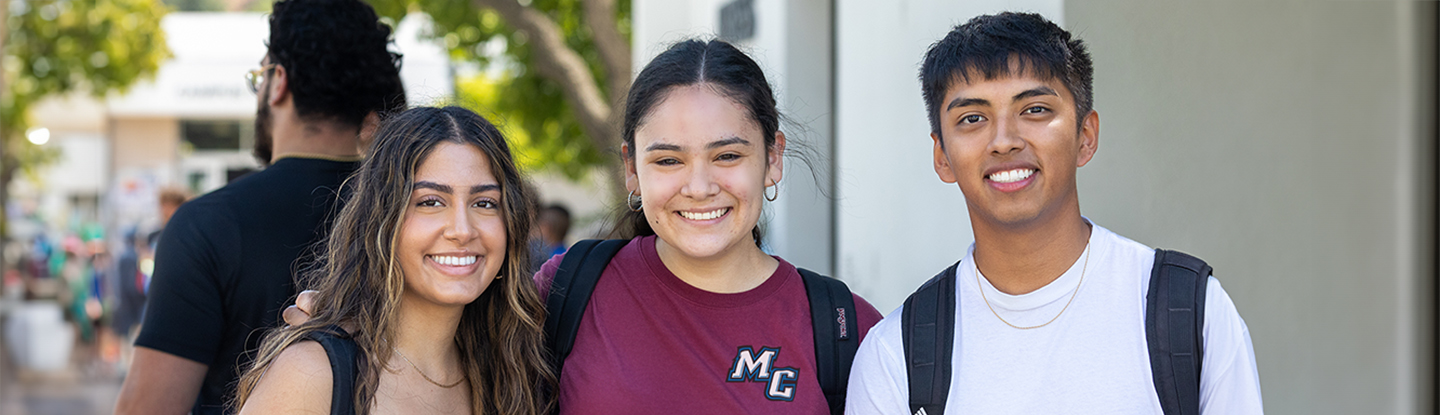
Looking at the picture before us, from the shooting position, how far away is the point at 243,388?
2.20 metres

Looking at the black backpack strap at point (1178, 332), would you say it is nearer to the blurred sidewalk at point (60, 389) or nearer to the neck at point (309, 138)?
the neck at point (309, 138)

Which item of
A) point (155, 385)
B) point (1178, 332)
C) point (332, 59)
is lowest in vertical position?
point (155, 385)

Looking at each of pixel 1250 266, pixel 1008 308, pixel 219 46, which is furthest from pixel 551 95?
pixel 1008 308

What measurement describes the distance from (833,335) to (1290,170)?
1.81 metres

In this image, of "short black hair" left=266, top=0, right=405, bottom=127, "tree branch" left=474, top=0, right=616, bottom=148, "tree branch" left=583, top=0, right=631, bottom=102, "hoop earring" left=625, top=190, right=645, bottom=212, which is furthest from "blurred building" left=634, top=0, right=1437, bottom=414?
"tree branch" left=474, top=0, right=616, bottom=148

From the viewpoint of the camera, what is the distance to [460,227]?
7.51 ft

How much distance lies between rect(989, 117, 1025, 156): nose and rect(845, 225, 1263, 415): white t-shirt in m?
0.26

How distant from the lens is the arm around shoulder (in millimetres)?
1894

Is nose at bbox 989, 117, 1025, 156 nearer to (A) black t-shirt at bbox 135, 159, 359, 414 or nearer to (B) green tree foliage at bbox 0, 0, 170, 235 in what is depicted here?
(A) black t-shirt at bbox 135, 159, 359, 414

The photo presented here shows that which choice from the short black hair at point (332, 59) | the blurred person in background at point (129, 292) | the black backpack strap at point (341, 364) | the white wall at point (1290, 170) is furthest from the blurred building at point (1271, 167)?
the blurred person in background at point (129, 292)

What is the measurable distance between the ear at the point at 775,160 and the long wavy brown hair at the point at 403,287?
0.55 meters

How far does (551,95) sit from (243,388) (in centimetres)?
1089

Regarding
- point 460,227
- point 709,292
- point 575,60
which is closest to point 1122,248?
point 709,292

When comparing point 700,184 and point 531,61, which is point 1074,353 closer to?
point 700,184
